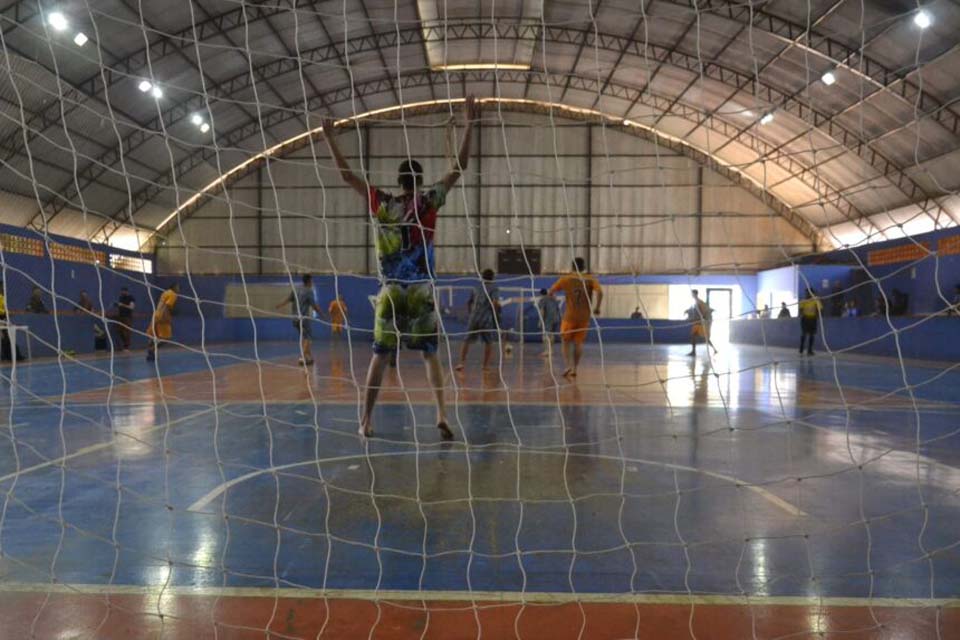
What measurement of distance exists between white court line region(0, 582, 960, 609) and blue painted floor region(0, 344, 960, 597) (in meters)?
0.05

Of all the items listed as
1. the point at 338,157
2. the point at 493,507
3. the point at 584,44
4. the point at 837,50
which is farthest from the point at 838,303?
the point at 493,507

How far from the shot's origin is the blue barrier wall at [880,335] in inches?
500

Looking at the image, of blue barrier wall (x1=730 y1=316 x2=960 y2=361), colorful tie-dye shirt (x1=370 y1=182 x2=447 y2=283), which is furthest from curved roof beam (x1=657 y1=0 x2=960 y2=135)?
colorful tie-dye shirt (x1=370 y1=182 x2=447 y2=283)

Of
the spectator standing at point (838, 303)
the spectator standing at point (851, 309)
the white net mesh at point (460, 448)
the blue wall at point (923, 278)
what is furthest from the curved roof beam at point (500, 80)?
the blue wall at point (923, 278)

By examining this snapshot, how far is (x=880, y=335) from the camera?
13109mm

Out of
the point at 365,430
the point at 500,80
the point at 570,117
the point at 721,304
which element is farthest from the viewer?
the point at 570,117

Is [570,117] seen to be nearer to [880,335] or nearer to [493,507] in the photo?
[880,335]

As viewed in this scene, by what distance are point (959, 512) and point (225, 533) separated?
338 cm

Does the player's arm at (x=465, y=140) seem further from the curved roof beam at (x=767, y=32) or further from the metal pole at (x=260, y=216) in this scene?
the metal pole at (x=260, y=216)

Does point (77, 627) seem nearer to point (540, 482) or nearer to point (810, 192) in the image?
point (540, 482)

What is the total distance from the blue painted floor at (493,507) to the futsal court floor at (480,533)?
0.6 inches

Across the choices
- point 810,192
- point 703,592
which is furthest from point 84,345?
point 810,192

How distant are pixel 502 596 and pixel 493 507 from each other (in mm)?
872

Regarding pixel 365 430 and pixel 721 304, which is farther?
pixel 721 304
